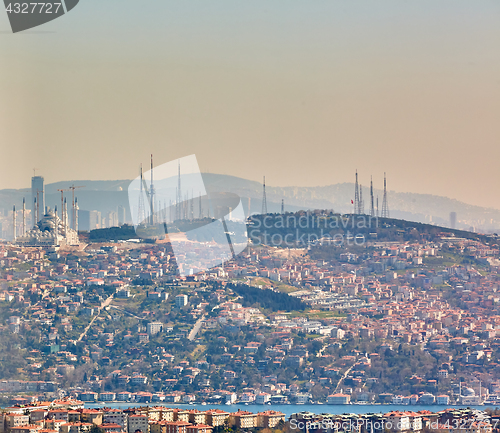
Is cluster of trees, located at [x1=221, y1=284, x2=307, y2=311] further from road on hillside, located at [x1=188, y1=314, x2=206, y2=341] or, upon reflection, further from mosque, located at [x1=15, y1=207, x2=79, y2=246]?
mosque, located at [x1=15, y1=207, x2=79, y2=246]

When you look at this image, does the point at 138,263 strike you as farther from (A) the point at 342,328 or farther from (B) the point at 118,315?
(A) the point at 342,328

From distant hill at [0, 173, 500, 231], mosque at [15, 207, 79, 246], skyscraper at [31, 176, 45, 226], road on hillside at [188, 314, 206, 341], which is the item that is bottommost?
road on hillside at [188, 314, 206, 341]

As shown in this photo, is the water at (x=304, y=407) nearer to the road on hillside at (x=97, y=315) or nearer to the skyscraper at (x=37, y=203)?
the road on hillside at (x=97, y=315)

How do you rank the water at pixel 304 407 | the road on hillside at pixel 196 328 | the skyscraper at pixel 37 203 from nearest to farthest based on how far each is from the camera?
the water at pixel 304 407
the road on hillside at pixel 196 328
the skyscraper at pixel 37 203

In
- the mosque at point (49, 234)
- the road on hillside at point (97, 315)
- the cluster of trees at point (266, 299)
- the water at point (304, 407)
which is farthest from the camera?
the mosque at point (49, 234)

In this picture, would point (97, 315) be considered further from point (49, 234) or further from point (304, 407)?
point (304, 407)

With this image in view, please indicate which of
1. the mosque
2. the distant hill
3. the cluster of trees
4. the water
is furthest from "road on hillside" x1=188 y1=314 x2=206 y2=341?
the distant hill

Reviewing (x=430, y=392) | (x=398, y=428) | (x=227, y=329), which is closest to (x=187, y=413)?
(x=398, y=428)

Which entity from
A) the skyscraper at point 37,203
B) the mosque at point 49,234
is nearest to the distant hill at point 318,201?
the skyscraper at point 37,203
